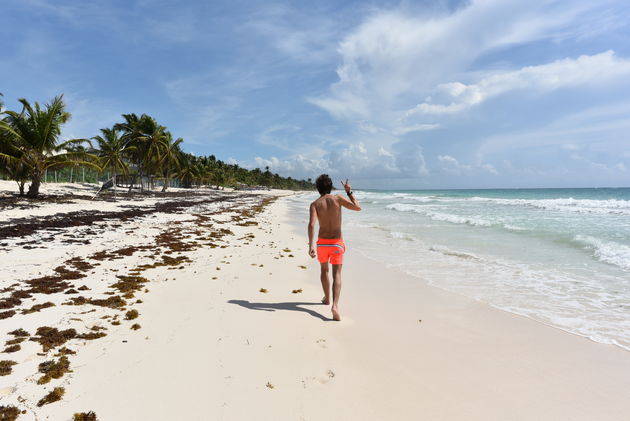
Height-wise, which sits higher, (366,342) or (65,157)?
(65,157)

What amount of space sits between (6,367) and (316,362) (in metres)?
3.08

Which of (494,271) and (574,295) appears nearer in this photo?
(574,295)

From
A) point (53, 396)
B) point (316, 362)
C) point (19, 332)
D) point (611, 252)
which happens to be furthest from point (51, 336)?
point (611, 252)

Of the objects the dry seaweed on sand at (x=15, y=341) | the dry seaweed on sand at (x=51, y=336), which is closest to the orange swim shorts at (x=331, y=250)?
the dry seaweed on sand at (x=51, y=336)

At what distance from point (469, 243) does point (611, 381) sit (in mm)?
8919

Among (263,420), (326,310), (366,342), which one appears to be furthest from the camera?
(326,310)

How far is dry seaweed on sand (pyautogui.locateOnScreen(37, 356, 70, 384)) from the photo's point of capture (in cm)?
276

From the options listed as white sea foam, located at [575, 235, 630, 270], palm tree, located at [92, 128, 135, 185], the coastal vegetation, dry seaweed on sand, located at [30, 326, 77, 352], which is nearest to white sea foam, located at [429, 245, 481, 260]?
white sea foam, located at [575, 235, 630, 270]

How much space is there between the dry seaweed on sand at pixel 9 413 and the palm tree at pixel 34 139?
24092 millimetres

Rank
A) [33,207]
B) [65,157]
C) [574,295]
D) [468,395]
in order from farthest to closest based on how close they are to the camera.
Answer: [65,157] → [33,207] → [574,295] → [468,395]

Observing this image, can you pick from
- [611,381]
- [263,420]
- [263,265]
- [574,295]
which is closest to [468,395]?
[611,381]

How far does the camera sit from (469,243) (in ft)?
37.9

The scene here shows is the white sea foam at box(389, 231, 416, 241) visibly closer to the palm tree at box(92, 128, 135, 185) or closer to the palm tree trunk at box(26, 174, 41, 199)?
the palm tree trunk at box(26, 174, 41, 199)

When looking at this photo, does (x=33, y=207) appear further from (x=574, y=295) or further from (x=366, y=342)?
(x=574, y=295)
